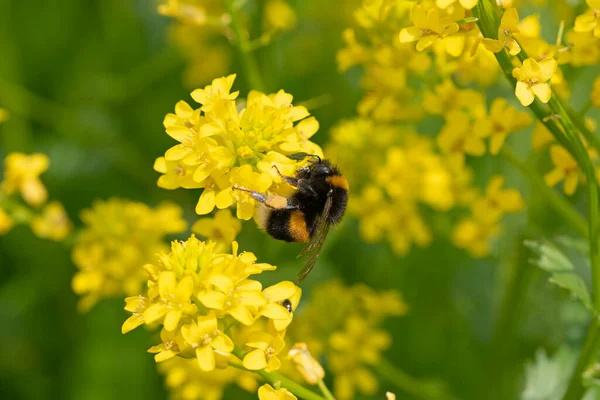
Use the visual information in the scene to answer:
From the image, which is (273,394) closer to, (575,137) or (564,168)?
(575,137)

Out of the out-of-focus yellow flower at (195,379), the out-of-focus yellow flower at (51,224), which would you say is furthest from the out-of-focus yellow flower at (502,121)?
the out-of-focus yellow flower at (51,224)

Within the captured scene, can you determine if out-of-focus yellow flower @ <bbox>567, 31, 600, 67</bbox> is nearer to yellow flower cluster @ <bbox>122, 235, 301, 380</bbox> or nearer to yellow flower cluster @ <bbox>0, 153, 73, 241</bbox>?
yellow flower cluster @ <bbox>122, 235, 301, 380</bbox>

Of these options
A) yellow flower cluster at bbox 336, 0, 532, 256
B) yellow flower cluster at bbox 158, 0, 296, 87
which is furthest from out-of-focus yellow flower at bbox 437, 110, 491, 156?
yellow flower cluster at bbox 158, 0, 296, 87

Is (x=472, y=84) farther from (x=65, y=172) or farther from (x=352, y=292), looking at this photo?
(x=65, y=172)

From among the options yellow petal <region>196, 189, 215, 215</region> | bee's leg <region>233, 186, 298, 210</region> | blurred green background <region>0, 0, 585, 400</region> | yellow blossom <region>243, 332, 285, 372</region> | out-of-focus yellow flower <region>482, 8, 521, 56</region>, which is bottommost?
blurred green background <region>0, 0, 585, 400</region>

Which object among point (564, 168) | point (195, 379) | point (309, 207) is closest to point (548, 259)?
point (564, 168)

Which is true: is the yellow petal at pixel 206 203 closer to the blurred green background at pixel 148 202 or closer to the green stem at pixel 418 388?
the blurred green background at pixel 148 202
